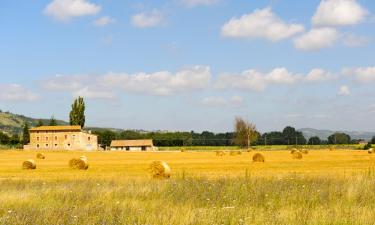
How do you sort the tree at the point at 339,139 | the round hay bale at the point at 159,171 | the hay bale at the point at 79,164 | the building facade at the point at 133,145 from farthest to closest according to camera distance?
1. the tree at the point at 339,139
2. the building facade at the point at 133,145
3. the hay bale at the point at 79,164
4. the round hay bale at the point at 159,171

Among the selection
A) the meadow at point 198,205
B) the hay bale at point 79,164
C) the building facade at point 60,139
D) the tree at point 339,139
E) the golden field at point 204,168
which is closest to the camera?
the meadow at point 198,205

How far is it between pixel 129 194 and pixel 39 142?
134m

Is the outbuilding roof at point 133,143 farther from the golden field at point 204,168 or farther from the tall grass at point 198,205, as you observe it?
the tall grass at point 198,205

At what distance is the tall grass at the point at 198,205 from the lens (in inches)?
367

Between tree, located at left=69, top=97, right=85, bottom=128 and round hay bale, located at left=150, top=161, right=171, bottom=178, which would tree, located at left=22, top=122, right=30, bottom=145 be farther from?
round hay bale, located at left=150, top=161, right=171, bottom=178

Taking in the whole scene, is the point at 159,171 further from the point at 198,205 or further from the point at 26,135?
the point at 26,135

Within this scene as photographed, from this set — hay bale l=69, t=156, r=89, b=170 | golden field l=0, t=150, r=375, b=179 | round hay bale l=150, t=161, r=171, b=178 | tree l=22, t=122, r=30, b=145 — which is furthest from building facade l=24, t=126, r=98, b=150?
round hay bale l=150, t=161, r=171, b=178

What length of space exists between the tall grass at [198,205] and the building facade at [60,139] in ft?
403

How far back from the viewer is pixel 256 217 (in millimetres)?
9719

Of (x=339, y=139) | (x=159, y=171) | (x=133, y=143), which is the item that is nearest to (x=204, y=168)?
(x=159, y=171)

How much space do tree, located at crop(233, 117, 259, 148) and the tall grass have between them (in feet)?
442

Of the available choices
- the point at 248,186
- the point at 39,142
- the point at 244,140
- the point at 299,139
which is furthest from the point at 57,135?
the point at 248,186

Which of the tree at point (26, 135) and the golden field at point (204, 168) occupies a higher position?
the tree at point (26, 135)

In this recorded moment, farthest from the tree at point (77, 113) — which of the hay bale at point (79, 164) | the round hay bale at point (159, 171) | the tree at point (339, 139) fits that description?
the round hay bale at point (159, 171)
